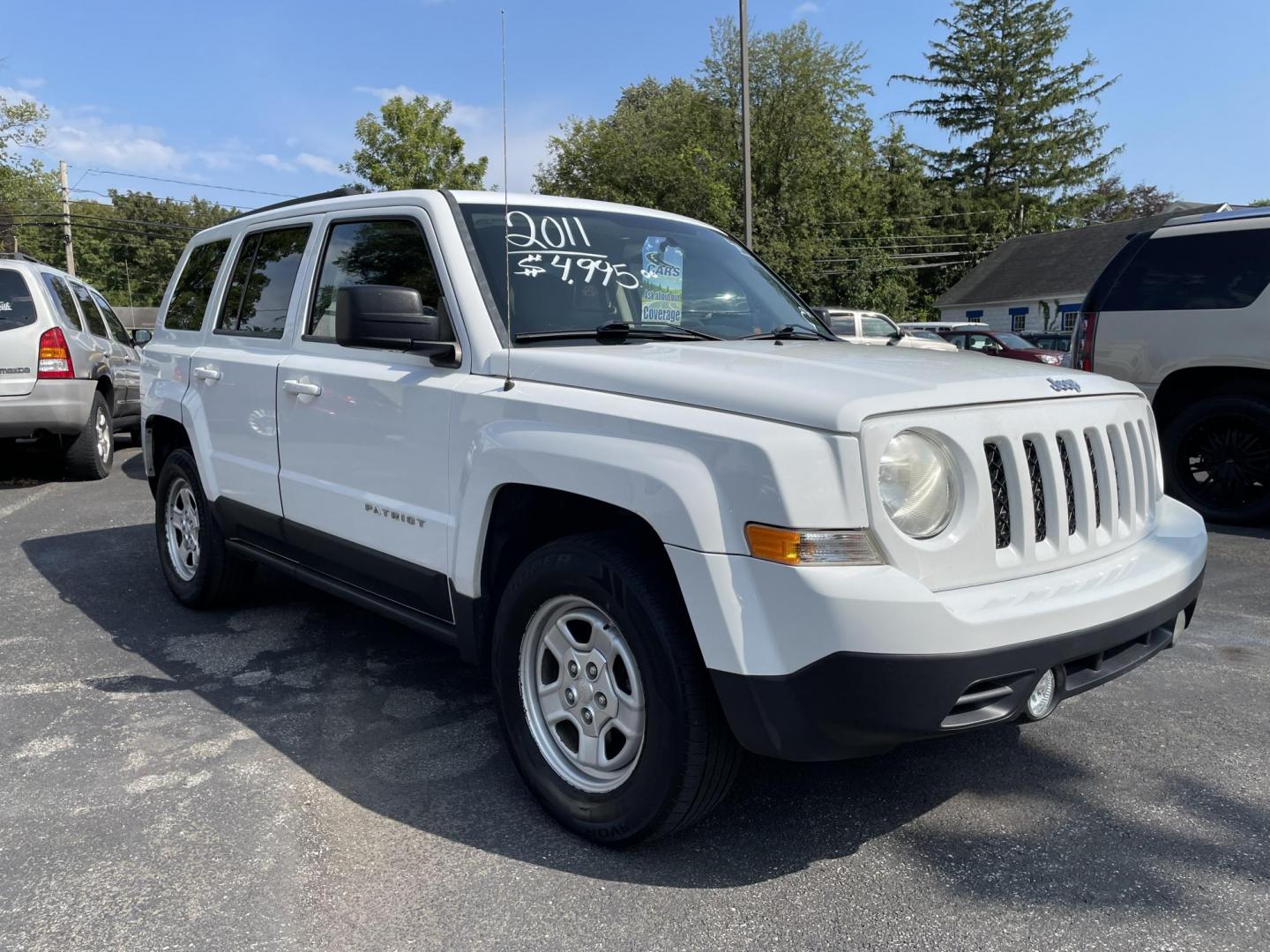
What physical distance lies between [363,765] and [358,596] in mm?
646

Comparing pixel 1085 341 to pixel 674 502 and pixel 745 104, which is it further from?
pixel 745 104

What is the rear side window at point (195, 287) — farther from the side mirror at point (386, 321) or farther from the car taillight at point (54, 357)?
the car taillight at point (54, 357)

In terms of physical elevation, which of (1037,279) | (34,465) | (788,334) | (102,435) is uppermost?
(1037,279)

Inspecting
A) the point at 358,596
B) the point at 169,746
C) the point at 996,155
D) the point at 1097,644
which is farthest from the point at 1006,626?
the point at 996,155

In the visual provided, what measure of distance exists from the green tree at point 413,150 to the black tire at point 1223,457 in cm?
3617

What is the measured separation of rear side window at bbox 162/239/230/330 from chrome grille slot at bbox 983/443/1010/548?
387cm

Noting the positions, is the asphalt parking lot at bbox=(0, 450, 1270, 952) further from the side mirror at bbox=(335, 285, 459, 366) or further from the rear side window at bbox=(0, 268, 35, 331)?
the rear side window at bbox=(0, 268, 35, 331)

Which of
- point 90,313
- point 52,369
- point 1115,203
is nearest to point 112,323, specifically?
point 90,313

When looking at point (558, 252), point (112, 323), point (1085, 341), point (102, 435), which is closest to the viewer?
point (558, 252)

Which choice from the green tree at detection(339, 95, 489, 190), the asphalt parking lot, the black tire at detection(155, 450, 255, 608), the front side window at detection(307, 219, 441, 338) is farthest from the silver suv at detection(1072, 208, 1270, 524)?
the green tree at detection(339, 95, 489, 190)

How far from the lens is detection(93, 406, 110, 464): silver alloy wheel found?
9164 millimetres

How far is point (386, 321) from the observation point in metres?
3.05

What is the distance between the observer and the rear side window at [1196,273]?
680 cm

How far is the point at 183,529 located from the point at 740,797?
11.3 feet
